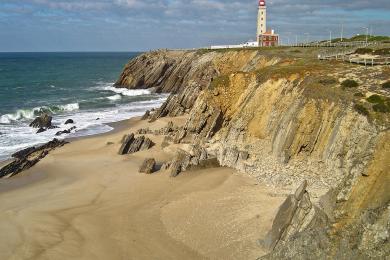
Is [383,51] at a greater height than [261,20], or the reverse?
[261,20]

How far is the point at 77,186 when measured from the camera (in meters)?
26.7

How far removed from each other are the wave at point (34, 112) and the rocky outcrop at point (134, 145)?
2105 centimetres

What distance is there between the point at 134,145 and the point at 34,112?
1010 inches

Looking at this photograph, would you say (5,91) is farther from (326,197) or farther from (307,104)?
(326,197)

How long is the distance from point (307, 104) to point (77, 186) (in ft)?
45.8

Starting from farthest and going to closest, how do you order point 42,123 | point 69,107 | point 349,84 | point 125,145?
point 69,107 → point 42,123 → point 125,145 → point 349,84

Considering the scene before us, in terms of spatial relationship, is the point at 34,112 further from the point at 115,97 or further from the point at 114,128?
the point at 115,97

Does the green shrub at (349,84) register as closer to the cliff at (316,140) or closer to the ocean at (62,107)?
the cliff at (316,140)

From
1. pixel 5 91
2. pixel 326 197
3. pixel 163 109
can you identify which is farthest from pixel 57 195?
pixel 5 91

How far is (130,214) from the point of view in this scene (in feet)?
70.2

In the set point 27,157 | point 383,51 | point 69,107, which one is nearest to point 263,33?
point 69,107

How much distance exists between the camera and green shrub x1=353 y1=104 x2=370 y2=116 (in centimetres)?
2097

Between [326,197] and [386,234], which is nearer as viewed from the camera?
[386,234]

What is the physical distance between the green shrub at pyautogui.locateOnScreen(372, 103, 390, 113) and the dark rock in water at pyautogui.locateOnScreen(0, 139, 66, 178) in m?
22.3
